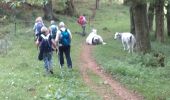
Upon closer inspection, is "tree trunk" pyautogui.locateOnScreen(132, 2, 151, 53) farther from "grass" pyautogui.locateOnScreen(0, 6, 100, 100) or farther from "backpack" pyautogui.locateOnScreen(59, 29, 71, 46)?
"backpack" pyautogui.locateOnScreen(59, 29, 71, 46)

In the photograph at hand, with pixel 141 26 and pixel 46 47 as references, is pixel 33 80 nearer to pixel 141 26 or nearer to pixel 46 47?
pixel 46 47

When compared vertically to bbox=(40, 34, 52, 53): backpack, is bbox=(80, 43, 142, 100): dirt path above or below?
below

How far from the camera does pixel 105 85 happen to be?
16.8 meters

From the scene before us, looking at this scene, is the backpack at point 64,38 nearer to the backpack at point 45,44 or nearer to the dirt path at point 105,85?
the backpack at point 45,44

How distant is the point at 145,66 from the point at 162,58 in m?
0.99

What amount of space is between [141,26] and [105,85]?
9.43 meters

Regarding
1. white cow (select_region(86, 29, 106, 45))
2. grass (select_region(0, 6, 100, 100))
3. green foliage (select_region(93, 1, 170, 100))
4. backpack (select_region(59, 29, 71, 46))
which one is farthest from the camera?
white cow (select_region(86, 29, 106, 45))

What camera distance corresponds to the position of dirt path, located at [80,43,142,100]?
14859mm

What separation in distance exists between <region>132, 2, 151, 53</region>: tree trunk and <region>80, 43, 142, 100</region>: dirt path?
13.7 feet

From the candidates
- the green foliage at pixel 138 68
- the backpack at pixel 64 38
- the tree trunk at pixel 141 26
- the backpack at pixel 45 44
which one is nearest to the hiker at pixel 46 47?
the backpack at pixel 45 44

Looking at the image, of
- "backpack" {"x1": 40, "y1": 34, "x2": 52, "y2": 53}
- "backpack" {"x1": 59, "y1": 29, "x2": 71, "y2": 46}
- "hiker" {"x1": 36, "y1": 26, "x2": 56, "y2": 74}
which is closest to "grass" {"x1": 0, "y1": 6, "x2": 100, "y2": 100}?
"hiker" {"x1": 36, "y1": 26, "x2": 56, "y2": 74}

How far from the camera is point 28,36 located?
32.5 m

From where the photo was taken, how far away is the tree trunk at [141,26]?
25.0 m

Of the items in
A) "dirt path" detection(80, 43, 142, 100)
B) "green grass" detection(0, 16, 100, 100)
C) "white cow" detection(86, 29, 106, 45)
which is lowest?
"white cow" detection(86, 29, 106, 45)
